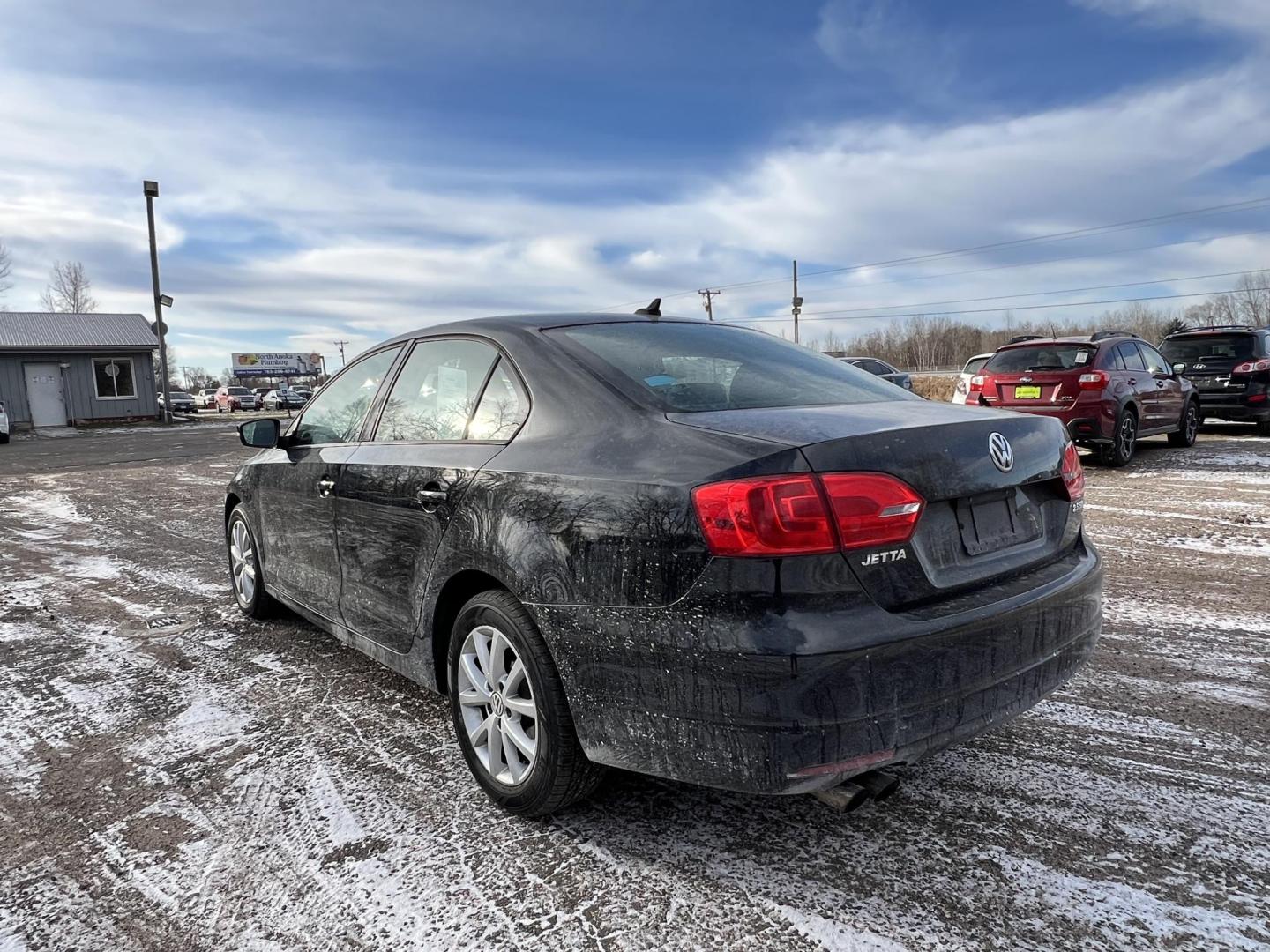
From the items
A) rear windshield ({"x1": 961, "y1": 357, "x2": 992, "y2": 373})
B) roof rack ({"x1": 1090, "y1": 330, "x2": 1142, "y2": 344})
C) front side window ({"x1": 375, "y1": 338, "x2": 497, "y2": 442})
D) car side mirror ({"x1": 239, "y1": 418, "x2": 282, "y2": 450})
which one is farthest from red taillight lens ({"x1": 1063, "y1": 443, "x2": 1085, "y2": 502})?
rear windshield ({"x1": 961, "y1": 357, "x2": 992, "y2": 373})

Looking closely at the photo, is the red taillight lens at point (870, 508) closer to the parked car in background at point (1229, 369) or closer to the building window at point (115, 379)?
the parked car in background at point (1229, 369)

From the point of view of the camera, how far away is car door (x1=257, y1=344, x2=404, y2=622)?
3.58 m

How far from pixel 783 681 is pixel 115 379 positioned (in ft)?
115

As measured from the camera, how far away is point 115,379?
30.6 meters

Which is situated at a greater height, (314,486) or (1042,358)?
(1042,358)

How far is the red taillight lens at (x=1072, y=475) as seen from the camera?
2639 mm

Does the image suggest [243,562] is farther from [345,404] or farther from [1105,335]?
[1105,335]

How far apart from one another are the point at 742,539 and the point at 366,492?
1828 millimetres

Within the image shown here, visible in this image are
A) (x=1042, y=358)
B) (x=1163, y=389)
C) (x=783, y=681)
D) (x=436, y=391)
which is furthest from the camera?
(x=1163, y=389)

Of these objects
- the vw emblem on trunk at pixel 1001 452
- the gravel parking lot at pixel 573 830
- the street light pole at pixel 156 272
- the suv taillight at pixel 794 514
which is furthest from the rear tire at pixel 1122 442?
the street light pole at pixel 156 272

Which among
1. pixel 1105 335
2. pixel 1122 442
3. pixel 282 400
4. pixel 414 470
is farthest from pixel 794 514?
pixel 282 400

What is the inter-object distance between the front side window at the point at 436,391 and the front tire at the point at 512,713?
0.73 meters

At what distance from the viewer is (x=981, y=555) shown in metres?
2.26

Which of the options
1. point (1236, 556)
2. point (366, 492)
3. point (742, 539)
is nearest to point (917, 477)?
point (742, 539)
